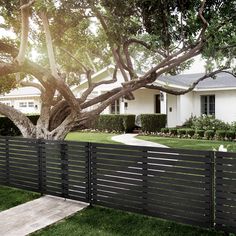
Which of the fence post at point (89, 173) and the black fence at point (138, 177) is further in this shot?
the fence post at point (89, 173)

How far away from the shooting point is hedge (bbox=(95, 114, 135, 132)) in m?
25.2

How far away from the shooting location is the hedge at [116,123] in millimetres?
25219

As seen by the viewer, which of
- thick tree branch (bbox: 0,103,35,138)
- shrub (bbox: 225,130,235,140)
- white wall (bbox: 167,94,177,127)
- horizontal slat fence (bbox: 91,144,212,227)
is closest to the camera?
horizontal slat fence (bbox: 91,144,212,227)

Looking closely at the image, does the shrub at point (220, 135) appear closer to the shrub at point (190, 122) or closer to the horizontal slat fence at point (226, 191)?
the shrub at point (190, 122)

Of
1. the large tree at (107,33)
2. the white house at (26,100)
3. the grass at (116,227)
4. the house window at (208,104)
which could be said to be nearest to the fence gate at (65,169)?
the grass at (116,227)

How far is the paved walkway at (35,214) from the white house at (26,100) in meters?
29.8

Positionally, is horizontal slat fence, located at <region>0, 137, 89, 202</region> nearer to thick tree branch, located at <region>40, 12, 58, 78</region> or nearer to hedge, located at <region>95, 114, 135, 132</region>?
thick tree branch, located at <region>40, 12, 58, 78</region>

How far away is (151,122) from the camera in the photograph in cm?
2409

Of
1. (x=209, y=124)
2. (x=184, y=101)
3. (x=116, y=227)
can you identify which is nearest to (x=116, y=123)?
(x=184, y=101)

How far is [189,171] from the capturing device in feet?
19.6

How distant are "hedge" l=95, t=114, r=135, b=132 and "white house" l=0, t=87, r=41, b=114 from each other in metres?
12.8

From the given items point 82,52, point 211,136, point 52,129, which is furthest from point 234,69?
point 52,129

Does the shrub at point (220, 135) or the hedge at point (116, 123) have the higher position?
the hedge at point (116, 123)

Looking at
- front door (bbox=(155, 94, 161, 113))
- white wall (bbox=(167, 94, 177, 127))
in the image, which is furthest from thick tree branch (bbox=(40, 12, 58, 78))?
front door (bbox=(155, 94, 161, 113))
